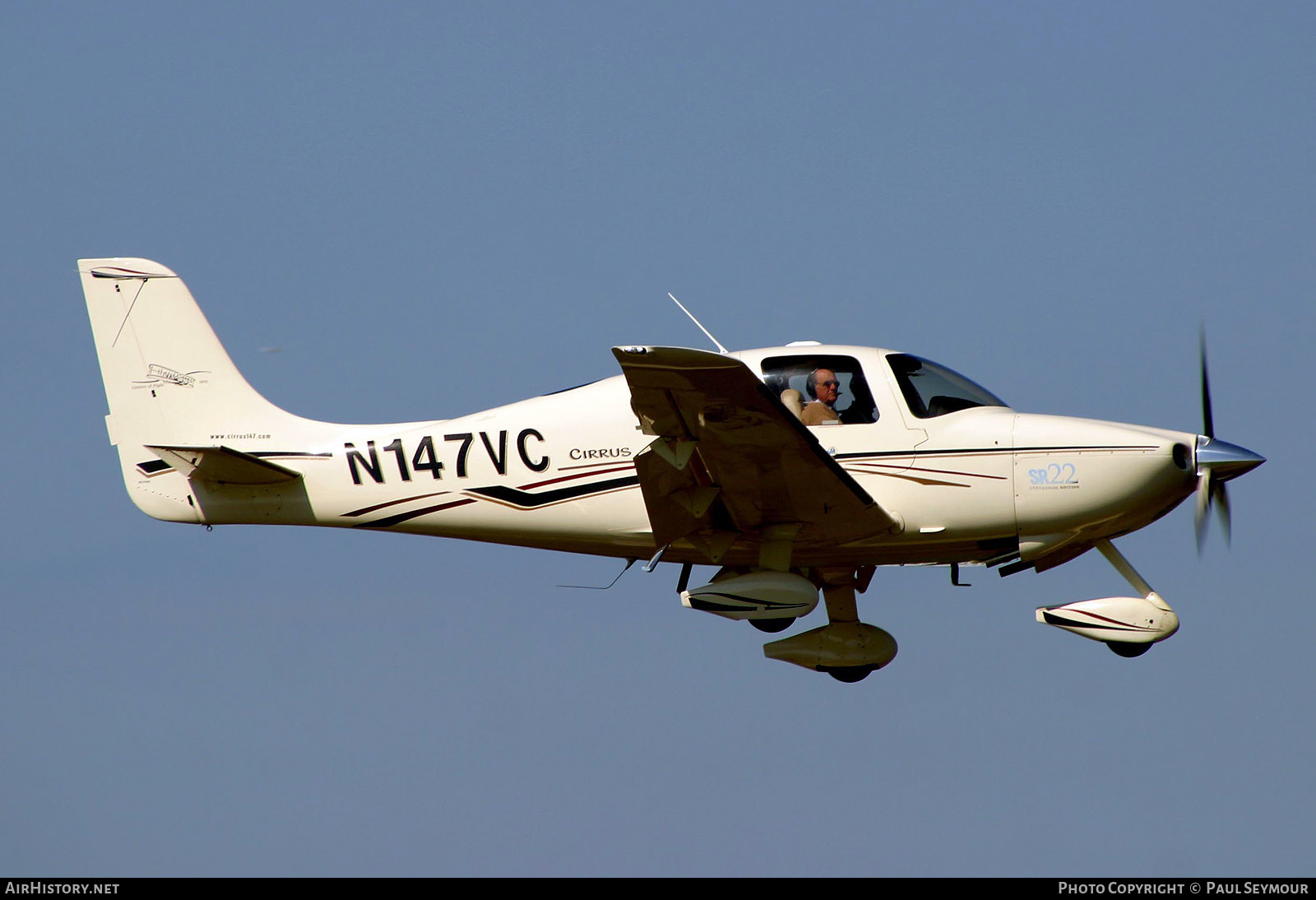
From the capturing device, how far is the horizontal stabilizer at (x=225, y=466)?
1396 cm

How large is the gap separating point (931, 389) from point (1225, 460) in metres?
2.44

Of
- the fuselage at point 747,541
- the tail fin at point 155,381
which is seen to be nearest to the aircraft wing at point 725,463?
the fuselage at point 747,541

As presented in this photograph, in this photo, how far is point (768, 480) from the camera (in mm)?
12609

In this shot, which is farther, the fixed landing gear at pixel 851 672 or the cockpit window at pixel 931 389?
the fixed landing gear at pixel 851 672

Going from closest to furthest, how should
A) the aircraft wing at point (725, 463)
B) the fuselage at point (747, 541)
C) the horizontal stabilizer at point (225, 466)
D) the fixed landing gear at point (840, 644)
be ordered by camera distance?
1. the aircraft wing at point (725, 463)
2. the fuselage at point (747, 541)
3. the horizontal stabilizer at point (225, 466)
4. the fixed landing gear at point (840, 644)

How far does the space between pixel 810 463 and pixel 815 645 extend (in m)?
2.65

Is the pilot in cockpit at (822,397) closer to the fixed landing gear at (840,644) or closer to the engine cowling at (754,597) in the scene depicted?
the engine cowling at (754,597)

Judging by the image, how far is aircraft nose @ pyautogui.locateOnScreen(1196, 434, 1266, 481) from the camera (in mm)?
12734

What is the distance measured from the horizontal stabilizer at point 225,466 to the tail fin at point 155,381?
476 millimetres

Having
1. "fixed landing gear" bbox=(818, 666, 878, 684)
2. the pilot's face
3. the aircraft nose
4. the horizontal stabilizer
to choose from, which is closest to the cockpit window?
the pilot's face

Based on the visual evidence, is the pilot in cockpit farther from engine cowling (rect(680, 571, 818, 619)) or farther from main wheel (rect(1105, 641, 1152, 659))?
main wheel (rect(1105, 641, 1152, 659))

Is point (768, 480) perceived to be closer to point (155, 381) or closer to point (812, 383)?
point (812, 383)
